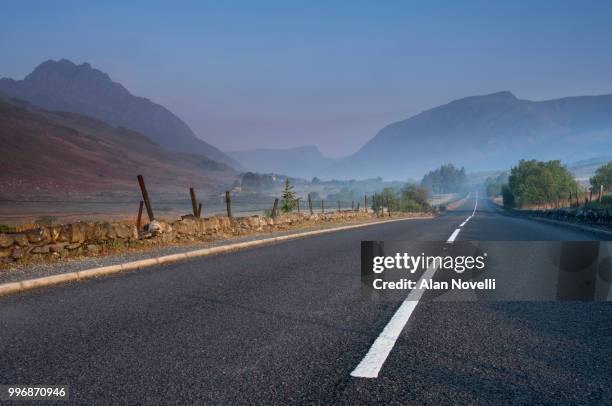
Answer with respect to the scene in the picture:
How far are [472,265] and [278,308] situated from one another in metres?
5.48

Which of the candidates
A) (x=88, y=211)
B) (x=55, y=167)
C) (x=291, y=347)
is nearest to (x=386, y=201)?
(x=88, y=211)

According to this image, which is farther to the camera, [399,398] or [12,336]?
[12,336]

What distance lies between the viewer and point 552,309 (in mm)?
6164

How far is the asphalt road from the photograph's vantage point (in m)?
3.57

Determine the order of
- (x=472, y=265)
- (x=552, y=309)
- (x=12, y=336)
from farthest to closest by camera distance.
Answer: (x=472, y=265) → (x=552, y=309) → (x=12, y=336)

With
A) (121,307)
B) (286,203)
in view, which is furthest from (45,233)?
(286,203)

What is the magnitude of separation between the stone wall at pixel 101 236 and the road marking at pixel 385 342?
866 centimetres

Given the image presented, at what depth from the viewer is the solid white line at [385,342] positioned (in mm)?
3918

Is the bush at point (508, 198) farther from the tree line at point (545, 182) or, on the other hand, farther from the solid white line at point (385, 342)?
the solid white line at point (385, 342)

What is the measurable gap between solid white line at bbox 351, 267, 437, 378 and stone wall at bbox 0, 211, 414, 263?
8668mm

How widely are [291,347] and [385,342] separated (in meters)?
0.90

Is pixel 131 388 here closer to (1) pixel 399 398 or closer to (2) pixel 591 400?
(1) pixel 399 398

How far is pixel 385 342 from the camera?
4.68m

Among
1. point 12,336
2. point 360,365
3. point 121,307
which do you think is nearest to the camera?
point 360,365
